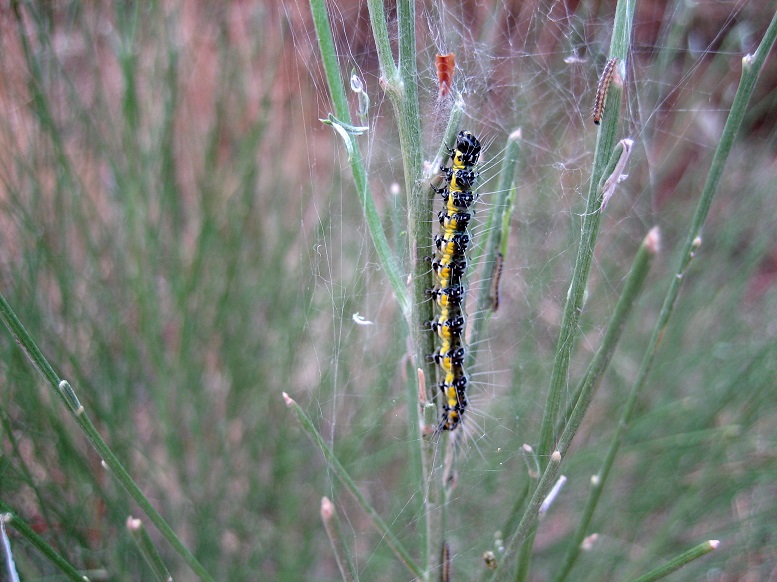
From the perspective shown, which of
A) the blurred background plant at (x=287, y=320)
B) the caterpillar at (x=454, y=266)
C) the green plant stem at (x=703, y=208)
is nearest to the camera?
the green plant stem at (x=703, y=208)

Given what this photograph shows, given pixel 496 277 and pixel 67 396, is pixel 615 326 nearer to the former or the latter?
pixel 496 277

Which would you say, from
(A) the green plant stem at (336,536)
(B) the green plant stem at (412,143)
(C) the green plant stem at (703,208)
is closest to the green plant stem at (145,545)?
(A) the green plant stem at (336,536)

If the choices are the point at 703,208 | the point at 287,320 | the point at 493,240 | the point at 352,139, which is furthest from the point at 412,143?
the point at 287,320

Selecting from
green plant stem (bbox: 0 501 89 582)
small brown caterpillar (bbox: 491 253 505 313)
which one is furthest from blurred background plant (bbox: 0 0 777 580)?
green plant stem (bbox: 0 501 89 582)

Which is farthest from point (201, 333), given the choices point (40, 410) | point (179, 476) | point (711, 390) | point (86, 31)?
point (711, 390)

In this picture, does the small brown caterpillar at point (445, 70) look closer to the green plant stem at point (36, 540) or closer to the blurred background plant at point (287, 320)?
the blurred background plant at point (287, 320)

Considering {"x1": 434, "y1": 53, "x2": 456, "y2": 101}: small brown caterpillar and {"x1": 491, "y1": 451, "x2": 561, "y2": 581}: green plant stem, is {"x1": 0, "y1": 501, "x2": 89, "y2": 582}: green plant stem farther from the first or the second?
{"x1": 434, "y1": 53, "x2": 456, "y2": 101}: small brown caterpillar
